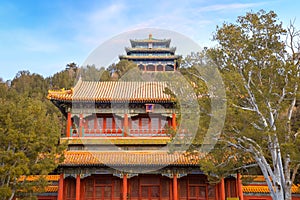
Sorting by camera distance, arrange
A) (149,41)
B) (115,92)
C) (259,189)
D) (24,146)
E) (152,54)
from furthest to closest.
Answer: (149,41) < (152,54) < (115,92) < (259,189) < (24,146)

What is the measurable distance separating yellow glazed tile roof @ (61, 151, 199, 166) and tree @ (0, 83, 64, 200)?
3.26 m

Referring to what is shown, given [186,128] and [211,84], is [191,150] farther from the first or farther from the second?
[211,84]

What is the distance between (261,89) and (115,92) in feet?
36.2

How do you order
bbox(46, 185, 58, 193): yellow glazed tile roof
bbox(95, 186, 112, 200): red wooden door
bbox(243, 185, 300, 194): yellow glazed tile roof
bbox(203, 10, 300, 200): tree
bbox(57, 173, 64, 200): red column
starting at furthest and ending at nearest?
1. bbox(243, 185, 300, 194): yellow glazed tile roof
2. bbox(46, 185, 58, 193): yellow glazed tile roof
3. bbox(95, 186, 112, 200): red wooden door
4. bbox(57, 173, 64, 200): red column
5. bbox(203, 10, 300, 200): tree

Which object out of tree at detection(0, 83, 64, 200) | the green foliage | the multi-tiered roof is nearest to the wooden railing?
the green foliage

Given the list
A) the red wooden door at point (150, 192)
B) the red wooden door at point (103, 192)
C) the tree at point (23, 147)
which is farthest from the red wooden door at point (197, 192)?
the tree at point (23, 147)

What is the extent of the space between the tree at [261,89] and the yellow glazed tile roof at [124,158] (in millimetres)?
5803

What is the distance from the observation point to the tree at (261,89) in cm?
1227

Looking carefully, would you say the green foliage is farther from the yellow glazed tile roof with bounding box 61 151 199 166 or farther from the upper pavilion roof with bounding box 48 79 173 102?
the upper pavilion roof with bounding box 48 79 173 102

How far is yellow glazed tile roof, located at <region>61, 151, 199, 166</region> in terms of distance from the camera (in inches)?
735

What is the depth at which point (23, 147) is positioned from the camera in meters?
14.9

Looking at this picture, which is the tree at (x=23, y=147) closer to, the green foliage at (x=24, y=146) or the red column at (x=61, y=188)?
the green foliage at (x=24, y=146)

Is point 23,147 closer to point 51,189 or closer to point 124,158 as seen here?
point 124,158

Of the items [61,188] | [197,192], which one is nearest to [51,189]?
[61,188]
